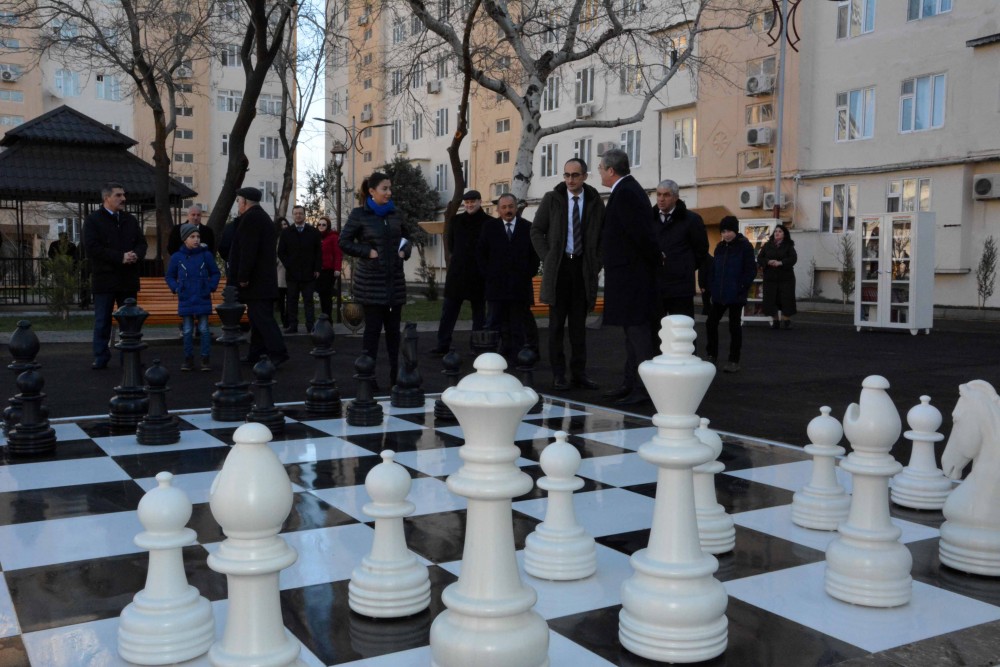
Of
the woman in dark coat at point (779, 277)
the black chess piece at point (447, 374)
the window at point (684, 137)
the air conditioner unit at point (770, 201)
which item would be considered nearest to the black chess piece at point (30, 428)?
the black chess piece at point (447, 374)

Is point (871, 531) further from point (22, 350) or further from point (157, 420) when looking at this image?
point (22, 350)

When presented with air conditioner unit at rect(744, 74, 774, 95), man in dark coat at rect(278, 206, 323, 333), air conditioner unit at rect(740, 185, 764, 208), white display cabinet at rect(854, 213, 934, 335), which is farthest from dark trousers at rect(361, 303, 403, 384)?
air conditioner unit at rect(744, 74, 774, 95)

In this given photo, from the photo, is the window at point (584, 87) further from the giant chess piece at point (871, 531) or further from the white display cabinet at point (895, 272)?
the giant chess piece at point (871, 531)

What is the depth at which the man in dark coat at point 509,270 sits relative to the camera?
306 inches

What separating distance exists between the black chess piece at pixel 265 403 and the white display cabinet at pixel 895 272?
1092 centimetres

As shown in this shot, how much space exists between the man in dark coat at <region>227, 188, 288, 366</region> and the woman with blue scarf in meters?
1.32

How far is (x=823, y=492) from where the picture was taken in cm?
292

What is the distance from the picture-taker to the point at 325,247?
11273 millimetres

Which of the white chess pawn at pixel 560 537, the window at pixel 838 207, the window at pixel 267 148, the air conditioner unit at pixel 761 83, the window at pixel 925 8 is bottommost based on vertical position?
the white chess pawn at pixel 560 537

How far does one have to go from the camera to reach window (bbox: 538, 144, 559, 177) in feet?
97.8

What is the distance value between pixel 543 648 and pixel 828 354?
8.61 m

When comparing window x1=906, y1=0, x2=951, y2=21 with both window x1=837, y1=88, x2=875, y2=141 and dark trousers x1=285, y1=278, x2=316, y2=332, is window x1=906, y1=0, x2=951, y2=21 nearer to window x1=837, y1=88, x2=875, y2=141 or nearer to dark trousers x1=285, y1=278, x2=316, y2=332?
window x1=837, y1=88, x2=875, y2=141

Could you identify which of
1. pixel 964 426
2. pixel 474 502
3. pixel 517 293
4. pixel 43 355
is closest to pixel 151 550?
pixel 474 502

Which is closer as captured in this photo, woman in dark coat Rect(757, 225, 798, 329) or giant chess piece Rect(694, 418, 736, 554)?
giant chess piece Rect(694, 418, 736, 554)
